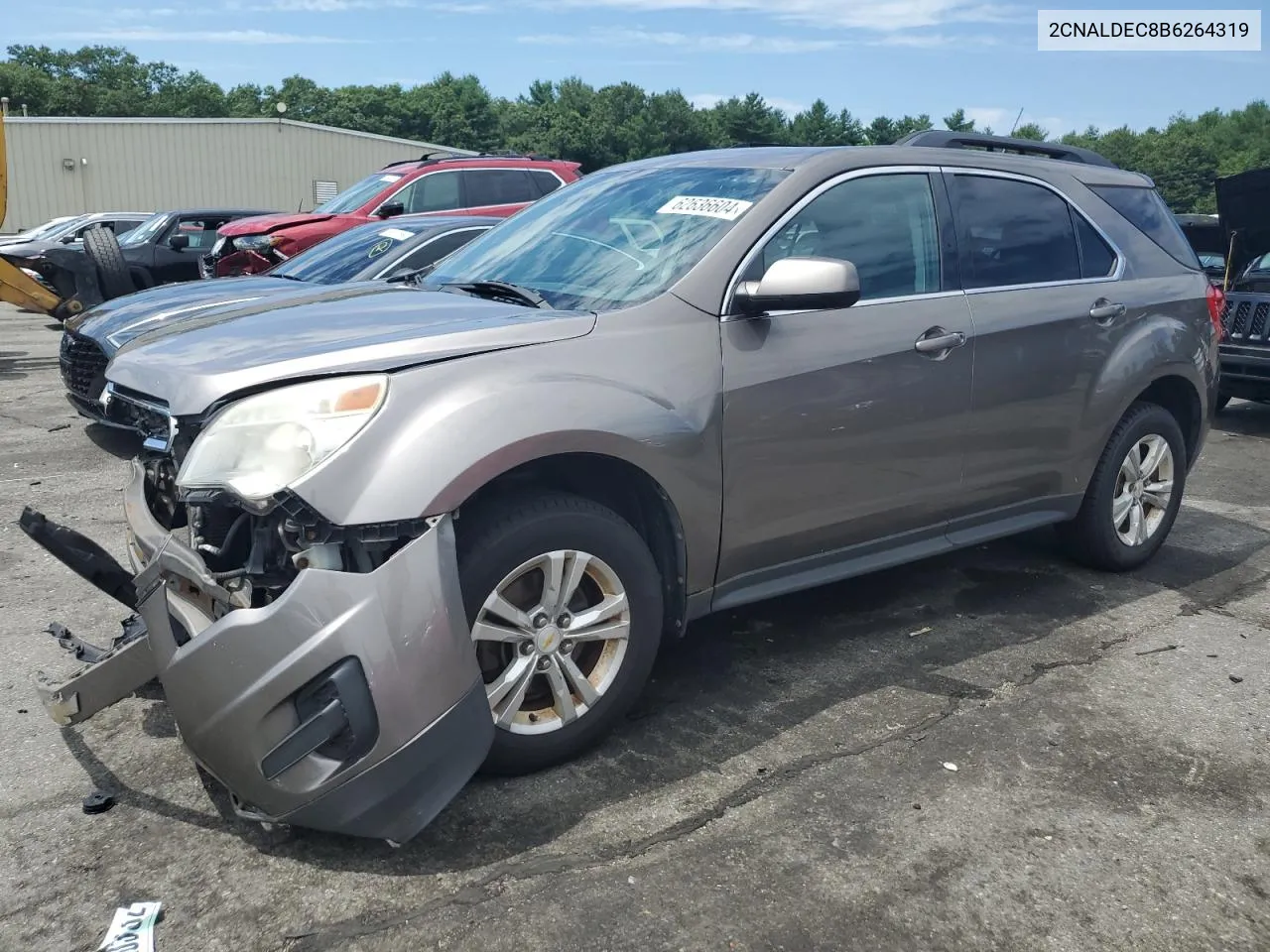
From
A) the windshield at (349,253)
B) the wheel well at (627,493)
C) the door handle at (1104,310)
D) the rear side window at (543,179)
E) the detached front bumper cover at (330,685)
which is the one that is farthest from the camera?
the rear side window at (543,179)

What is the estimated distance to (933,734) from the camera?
347cm

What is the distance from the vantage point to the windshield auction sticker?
139 inches

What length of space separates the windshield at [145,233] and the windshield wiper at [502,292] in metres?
12.5

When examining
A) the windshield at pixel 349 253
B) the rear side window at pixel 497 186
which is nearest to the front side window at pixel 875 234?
the windshield at pixel 349 253

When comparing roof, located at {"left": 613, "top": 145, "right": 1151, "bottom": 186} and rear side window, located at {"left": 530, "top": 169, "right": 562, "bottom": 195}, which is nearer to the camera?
roof, located at {"left": 613, "top": 145, "right": 1151, "bottom": 186}

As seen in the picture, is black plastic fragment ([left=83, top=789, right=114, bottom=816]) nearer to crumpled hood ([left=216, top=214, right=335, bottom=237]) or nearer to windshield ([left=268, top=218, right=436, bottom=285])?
windshield ([left=268, top=218, right=436, bottom=285])

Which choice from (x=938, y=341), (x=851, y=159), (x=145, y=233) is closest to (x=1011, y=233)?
(x=938, y=341)

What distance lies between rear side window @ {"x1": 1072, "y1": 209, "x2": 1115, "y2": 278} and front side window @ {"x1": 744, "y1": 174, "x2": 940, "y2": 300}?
94cm

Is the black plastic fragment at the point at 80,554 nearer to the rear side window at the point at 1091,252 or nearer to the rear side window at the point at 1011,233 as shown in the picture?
the rear side window at the point at 1011,233

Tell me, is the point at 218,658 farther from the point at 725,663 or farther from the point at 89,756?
the point at 725,663

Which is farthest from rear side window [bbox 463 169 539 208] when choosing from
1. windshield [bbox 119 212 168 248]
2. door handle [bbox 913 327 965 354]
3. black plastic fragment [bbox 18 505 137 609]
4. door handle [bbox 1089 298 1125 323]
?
black plastic fragment [bbox 18 505 137 609]

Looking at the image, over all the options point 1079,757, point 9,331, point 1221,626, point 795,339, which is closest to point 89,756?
point 795,339

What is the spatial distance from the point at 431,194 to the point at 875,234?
9.53m

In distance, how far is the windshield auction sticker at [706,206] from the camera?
3.54 metres
